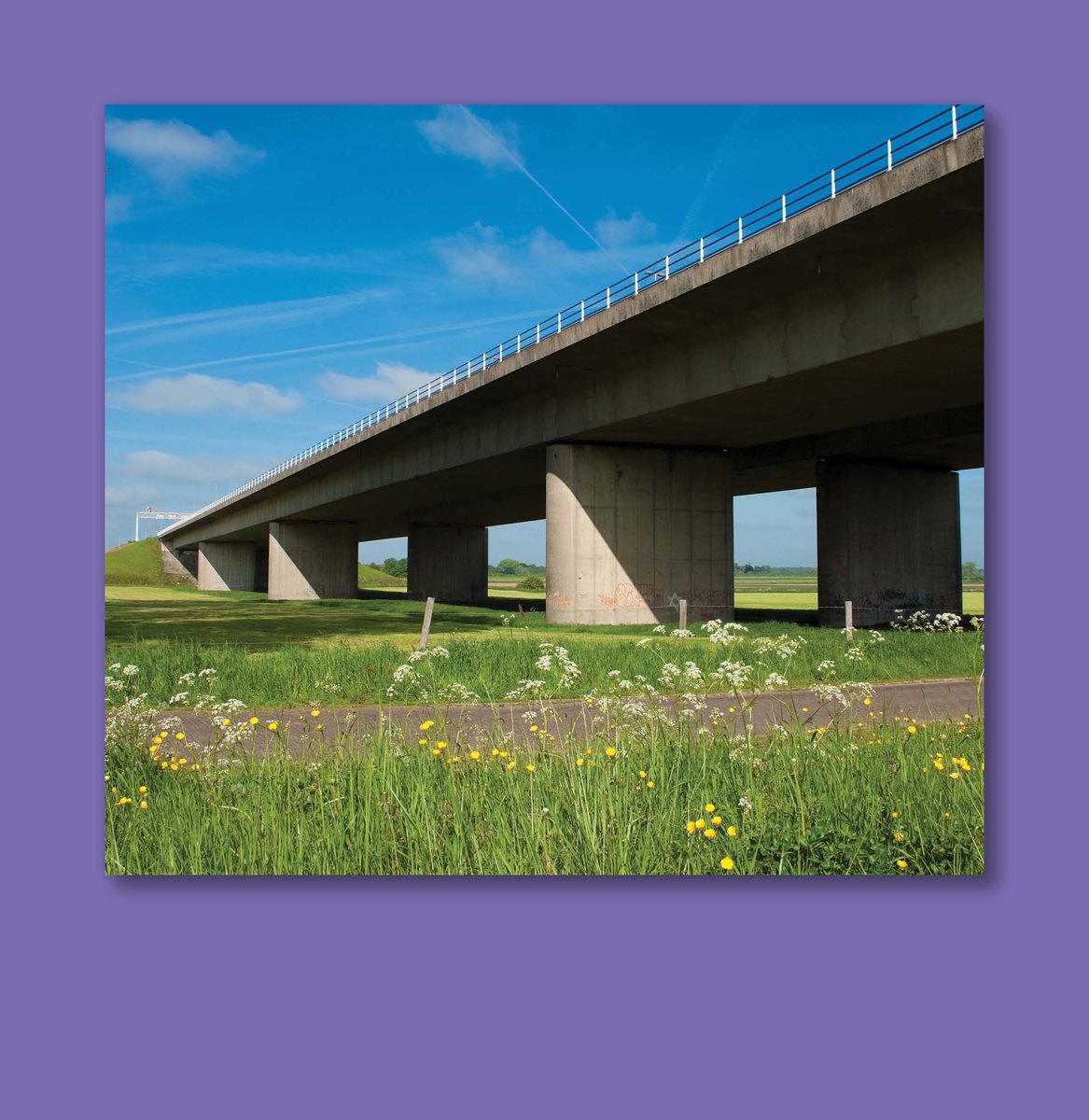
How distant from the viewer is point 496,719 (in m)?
6.22

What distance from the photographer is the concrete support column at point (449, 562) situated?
2416 inches

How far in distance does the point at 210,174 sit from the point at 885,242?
12.2 meters

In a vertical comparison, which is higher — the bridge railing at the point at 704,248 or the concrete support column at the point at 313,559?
the bridge railing at the point at 704,248

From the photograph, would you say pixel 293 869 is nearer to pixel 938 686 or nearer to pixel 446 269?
pixel 446 269

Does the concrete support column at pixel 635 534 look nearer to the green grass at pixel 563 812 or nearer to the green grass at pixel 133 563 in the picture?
the green grass at pixel 133 563

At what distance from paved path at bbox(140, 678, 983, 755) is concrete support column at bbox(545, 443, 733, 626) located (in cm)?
1719

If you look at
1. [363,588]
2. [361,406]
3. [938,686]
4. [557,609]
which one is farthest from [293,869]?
[363,588]

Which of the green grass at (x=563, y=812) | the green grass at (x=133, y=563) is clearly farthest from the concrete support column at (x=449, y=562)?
the green grass at (x=563, y=812)

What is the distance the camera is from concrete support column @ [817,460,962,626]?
108ft

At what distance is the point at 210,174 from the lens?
7457 mm

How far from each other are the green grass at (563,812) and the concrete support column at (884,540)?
27.5 meters

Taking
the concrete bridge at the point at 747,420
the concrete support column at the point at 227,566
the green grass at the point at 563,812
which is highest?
the concrete bridge at the point at 747,420

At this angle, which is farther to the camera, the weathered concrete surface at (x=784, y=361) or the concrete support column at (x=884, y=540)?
the concrete support column at (x=884, y=540)

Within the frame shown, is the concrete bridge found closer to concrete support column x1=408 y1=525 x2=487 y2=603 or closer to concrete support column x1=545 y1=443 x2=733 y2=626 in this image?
concrete support column x1=545 y1=443 x2=733 y2=626
